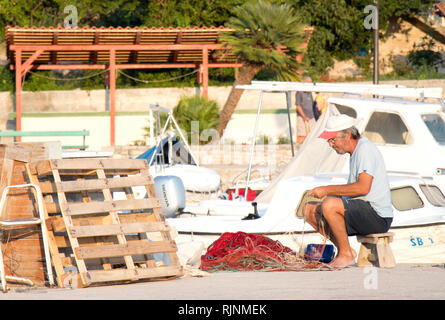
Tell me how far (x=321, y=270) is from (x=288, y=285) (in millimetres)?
1222

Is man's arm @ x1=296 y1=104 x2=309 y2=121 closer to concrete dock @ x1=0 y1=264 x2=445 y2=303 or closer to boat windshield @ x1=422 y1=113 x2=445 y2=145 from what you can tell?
boat windshield @ x1=422 y1=113 x2=445 y2=145

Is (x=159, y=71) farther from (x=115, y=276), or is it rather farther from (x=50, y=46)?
(x=115, y=276)

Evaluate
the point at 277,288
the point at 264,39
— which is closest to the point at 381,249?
the point at 277,288

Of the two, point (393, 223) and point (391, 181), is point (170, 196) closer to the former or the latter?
point (391, 181)

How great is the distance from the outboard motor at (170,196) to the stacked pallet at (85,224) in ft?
15.8

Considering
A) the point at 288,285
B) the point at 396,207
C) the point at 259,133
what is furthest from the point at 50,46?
the point at 288,285

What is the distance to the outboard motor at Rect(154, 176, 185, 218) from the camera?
12.6 meters

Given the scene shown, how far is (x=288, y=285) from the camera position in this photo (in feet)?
20.8

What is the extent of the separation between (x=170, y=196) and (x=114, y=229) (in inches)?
223

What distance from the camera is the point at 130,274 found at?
6.70 m

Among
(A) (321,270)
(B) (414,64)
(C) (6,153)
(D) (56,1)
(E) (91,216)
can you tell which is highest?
(D) (56,1)

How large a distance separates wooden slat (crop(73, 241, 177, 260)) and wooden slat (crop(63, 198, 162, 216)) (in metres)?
0.33

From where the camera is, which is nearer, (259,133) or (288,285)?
(288,285)

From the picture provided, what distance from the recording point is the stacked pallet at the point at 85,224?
6.79 meters
